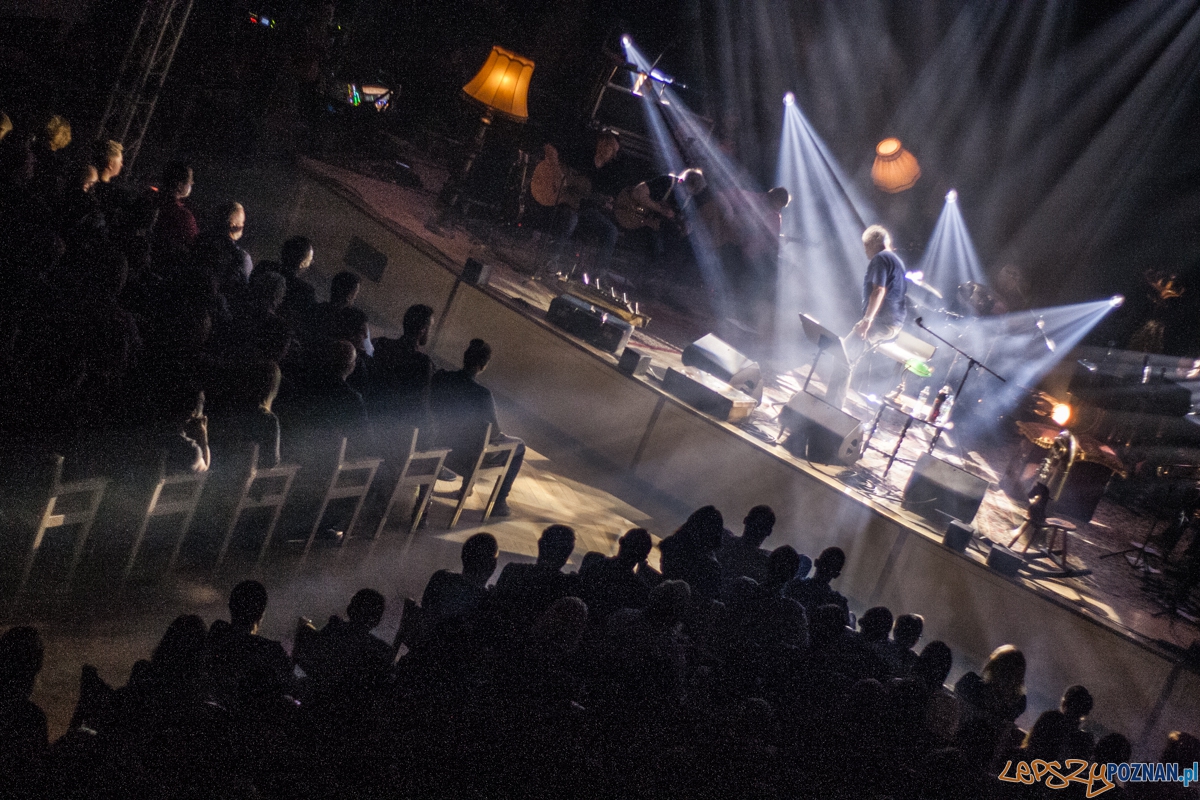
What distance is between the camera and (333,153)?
413 inches

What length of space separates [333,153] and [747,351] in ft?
17.1

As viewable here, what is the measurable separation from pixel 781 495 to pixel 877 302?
73.0 inches

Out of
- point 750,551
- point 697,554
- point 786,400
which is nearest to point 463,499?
point 697,554

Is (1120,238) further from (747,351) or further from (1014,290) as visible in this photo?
(747,351)

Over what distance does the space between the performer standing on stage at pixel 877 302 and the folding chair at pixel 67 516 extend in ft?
17.8

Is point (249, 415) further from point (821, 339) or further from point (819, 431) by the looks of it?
point (821, 339)

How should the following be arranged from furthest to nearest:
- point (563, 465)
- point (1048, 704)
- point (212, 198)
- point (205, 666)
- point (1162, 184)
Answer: point (1162, 184), point (212, 198), point (563, 465), point (1048, 704), point (205, 666)

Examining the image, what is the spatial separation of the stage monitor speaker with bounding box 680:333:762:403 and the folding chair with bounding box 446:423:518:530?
2506 mm

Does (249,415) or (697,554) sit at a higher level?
(697,554)

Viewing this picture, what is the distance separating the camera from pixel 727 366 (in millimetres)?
7594

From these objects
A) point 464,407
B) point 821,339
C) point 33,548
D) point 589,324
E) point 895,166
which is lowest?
point 33,548

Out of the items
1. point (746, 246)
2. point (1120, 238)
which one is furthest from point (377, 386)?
point (1120, 238)

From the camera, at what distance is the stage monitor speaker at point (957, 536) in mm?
6102

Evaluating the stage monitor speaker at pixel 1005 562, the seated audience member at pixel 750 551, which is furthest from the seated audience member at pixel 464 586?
the stage monitor speaker at pixel 1005 562
